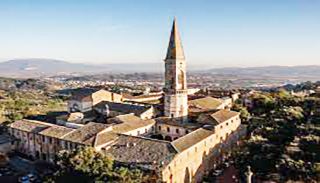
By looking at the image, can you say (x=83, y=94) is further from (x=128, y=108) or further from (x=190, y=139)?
(x=190, y=139)

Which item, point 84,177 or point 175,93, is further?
point 175,93

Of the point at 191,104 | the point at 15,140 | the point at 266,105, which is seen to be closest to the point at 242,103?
the point at 266,105

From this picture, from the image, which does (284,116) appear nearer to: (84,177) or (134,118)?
(134,118)

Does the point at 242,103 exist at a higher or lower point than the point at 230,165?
higher

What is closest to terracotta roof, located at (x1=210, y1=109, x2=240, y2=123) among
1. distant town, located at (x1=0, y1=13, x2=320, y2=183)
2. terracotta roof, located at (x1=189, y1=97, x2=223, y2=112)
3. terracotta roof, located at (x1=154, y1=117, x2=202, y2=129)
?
distant town, located at (x1=0, y1=13, x2=320, y2=183)

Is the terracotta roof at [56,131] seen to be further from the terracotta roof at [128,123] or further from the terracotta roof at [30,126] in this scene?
the terracotta roof at [128,123]

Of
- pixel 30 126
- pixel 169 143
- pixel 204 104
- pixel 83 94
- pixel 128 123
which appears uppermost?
pixel 83 94

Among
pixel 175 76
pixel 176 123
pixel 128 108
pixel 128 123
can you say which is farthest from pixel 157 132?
pixel 175 76
